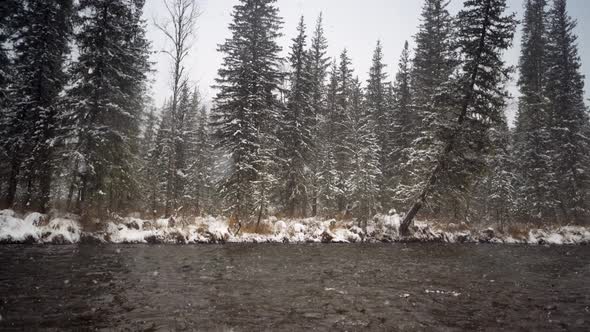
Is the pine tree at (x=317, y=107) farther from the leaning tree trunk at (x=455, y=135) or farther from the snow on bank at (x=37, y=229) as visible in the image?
the snow on bank at (x=37, y=229)

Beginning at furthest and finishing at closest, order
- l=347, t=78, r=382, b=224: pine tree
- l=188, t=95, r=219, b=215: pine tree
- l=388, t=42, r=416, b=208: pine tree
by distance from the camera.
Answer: l=188, t=95, r=219, b=215: pine tree < l=388, t=42, r=416, b=208: pine tree < l=347, t=78, r=382, b=224: pine tree

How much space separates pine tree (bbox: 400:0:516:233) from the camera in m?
21.2

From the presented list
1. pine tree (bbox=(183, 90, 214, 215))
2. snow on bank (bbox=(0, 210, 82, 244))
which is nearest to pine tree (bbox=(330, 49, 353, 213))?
pine tree (bbox=(183, 90, 214, 215))

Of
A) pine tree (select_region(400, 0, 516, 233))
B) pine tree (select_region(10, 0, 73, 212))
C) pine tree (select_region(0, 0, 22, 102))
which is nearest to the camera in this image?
pine tree (select_region(0, 0, 22, 102))

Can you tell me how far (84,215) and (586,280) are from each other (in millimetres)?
23176

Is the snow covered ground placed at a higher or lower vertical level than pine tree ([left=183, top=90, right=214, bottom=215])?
lower

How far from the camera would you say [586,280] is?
1186 cm

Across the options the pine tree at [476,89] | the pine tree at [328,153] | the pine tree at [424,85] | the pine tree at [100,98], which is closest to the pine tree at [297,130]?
the pine tree at [328,153]

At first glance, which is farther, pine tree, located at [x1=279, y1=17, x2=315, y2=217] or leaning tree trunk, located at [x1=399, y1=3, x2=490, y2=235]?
pine tree, located at [x1=279, y1=17, x2=315, y2=217]

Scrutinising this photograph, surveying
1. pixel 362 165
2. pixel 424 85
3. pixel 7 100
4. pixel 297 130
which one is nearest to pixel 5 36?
pixel 7 100

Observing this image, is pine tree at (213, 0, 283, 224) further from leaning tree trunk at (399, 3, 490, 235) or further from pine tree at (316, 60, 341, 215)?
leaning tree trunk at (399, 3, 490, 235)

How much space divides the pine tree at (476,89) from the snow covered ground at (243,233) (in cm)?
486

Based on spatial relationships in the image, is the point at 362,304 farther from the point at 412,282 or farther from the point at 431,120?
the point at 431,120

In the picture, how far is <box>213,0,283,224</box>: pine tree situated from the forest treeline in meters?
0.11
